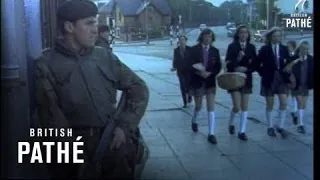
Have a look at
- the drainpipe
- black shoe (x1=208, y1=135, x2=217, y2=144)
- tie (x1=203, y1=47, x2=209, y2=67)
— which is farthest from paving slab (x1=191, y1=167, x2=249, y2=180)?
the drainpipe

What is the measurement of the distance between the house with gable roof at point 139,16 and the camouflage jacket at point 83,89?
Result: 724mm

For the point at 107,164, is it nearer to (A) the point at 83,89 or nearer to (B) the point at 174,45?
(A) the point at 83,89

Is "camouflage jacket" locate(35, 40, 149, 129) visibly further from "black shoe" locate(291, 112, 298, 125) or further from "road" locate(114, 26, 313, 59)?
"black shoe" locate(291, 112, 298, 125)

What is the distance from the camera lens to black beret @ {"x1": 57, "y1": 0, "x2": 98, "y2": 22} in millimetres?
2129

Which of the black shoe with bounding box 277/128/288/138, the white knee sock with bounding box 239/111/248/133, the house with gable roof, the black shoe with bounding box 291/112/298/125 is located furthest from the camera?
the black shoe with bounding box 291/112/298/125

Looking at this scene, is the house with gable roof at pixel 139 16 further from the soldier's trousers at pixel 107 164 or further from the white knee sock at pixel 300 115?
the white knee sock at pixel 300 115

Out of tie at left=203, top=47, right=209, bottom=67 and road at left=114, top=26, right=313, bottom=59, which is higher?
road at left=114, top=26, right=313, bottom=59

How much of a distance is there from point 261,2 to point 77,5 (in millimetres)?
1632

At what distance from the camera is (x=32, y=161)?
226 cm

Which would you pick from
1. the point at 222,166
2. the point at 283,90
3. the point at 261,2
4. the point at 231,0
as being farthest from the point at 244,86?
the point at 231,0

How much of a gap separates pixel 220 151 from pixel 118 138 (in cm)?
295

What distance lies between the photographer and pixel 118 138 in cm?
212

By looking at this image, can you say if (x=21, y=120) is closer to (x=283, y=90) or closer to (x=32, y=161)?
(x=32, y=161)

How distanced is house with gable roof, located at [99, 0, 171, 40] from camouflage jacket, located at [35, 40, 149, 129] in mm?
724
